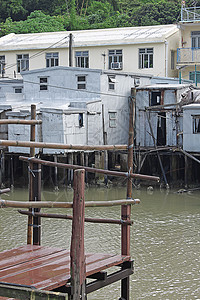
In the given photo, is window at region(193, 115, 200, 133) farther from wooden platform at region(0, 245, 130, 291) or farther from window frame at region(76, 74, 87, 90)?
wooden platform at region(0, 245, 130, 291)

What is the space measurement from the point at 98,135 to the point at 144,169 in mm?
3168

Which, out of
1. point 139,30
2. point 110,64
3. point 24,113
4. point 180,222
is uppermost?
point 139,30

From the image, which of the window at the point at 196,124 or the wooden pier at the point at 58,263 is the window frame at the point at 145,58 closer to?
the window at the point at 196,124

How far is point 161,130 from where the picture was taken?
31859 mm

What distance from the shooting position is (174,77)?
40.5 m

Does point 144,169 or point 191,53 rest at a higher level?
point 191,53

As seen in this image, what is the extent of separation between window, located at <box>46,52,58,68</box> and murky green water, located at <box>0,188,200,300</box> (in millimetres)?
17300

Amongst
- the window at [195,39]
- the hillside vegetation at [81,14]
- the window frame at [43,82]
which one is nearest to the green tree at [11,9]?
the hillside vegetation at [81,14]

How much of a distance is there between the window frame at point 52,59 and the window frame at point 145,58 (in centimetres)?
639

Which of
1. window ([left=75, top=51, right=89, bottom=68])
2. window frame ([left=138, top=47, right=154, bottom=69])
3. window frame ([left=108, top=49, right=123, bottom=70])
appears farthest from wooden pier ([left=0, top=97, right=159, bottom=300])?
window ([left=75, top=51, right=89, bottom=68])

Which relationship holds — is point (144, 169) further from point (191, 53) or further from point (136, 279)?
point (136, 279)

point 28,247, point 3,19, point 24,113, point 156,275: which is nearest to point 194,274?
point 156,275

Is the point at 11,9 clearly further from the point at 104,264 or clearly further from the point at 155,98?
Answer: the point at 104,264

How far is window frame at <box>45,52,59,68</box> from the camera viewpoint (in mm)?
42125
